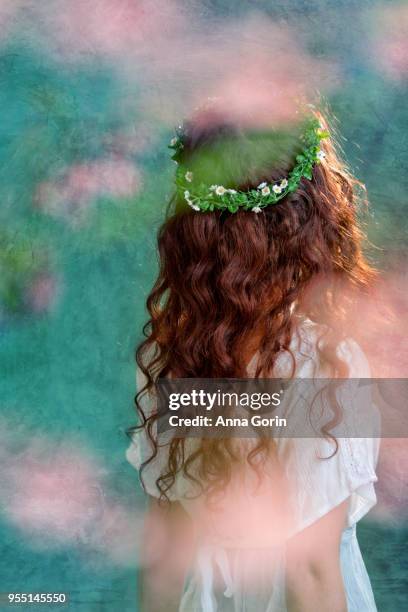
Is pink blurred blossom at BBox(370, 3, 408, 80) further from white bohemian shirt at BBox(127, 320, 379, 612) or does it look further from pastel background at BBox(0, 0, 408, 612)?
white bohemian shirt at BBox(127, 320, 379, 612)

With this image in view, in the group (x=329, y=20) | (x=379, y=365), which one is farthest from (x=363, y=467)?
(x=329, y=20)

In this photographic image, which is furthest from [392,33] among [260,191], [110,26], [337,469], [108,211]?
[337,469]

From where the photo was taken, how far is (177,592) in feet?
3.71

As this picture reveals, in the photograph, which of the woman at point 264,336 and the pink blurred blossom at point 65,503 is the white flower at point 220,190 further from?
the pink blurred blossom at point 65,503

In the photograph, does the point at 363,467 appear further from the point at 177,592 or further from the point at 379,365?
the point at 379,365

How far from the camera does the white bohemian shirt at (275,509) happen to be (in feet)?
3.05

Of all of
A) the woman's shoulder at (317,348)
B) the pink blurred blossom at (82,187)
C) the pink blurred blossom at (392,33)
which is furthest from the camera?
the pink blurred blossom at (82,187)

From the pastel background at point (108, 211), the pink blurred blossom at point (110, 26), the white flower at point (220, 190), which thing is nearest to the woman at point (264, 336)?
the white flower at point (220, 190)

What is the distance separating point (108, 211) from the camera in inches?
82.4

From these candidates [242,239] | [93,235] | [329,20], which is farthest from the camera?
[93,235]

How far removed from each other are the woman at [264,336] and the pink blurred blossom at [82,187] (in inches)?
42.7

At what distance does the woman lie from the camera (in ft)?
3.04

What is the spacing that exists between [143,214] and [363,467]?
1282 millimetres

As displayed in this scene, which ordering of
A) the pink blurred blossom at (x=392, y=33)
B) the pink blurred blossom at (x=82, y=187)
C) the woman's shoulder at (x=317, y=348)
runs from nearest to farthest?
the woman's shoulder at (x=317, y=348) → the pink blurred blossom at (x=392, y=33) → the pink blurred blossom at (x=82, y=187)
